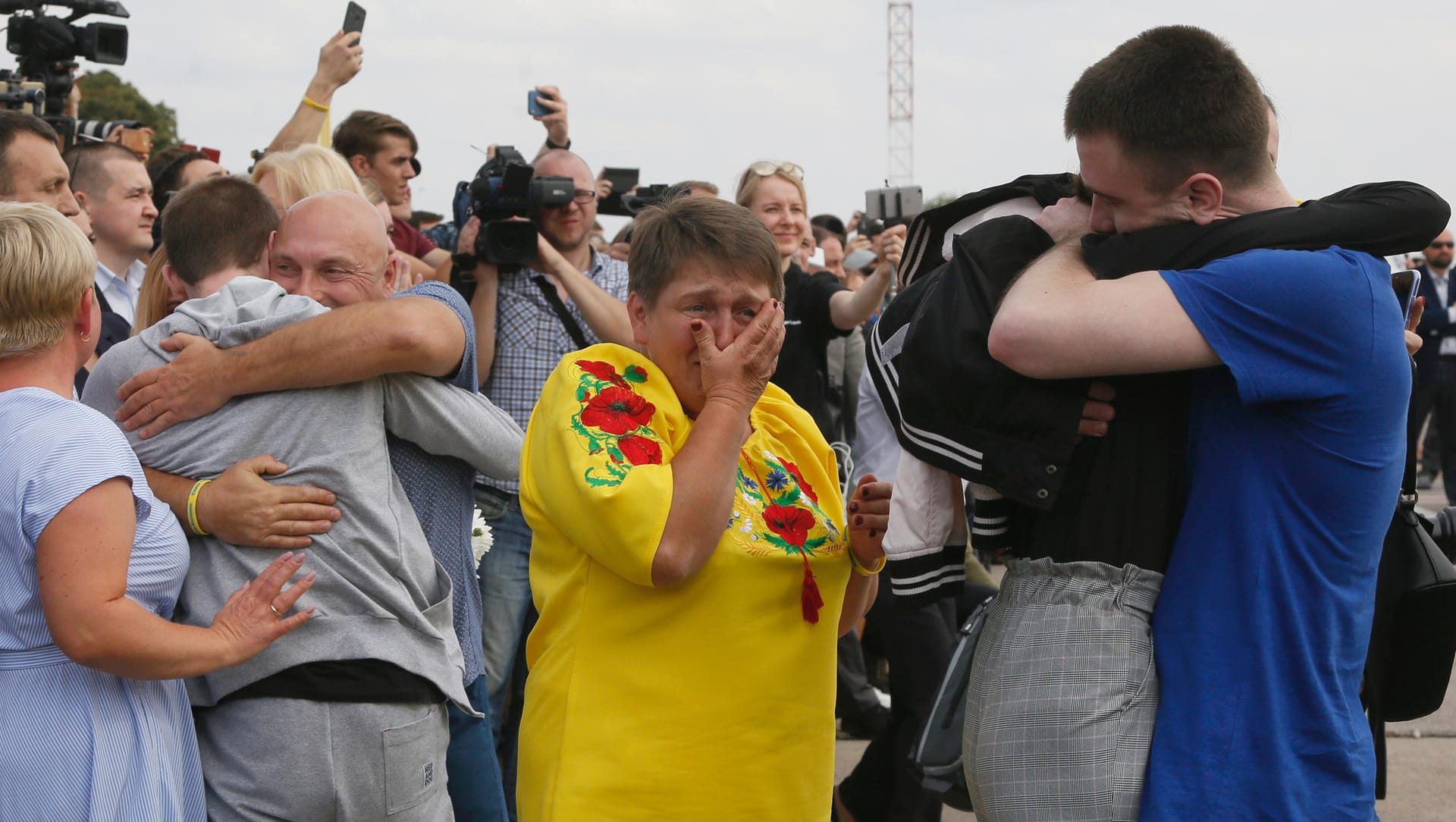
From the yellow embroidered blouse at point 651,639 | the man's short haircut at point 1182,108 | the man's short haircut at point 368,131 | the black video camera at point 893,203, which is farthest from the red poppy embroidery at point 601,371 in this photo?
the man's short haircut at point 368,131

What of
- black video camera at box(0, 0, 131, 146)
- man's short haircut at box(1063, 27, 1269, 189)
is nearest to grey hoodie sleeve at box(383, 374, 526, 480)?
man's short haircut at box(1063, 27, 1269, 189)

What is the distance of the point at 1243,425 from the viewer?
177 cm

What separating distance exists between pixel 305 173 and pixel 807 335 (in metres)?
2.10

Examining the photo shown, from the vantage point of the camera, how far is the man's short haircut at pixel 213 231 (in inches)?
105

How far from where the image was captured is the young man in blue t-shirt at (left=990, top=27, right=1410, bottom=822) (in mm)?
1701

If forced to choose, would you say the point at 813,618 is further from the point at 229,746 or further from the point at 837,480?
the point at 229,746

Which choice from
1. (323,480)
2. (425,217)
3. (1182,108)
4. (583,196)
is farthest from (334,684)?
(425,217)

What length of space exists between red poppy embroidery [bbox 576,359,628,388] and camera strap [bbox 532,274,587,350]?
2.03 metres

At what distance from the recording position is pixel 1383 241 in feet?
5.83

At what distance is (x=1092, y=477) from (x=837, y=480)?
2.48 ft

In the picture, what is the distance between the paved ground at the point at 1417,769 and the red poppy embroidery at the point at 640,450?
2.64 m

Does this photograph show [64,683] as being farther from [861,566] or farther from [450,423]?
[861,566]

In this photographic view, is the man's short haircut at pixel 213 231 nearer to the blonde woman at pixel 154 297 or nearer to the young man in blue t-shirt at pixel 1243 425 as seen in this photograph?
the blonde woman at pixel 154 297

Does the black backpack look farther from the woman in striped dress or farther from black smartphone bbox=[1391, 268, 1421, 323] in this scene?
the woman in striped dress
